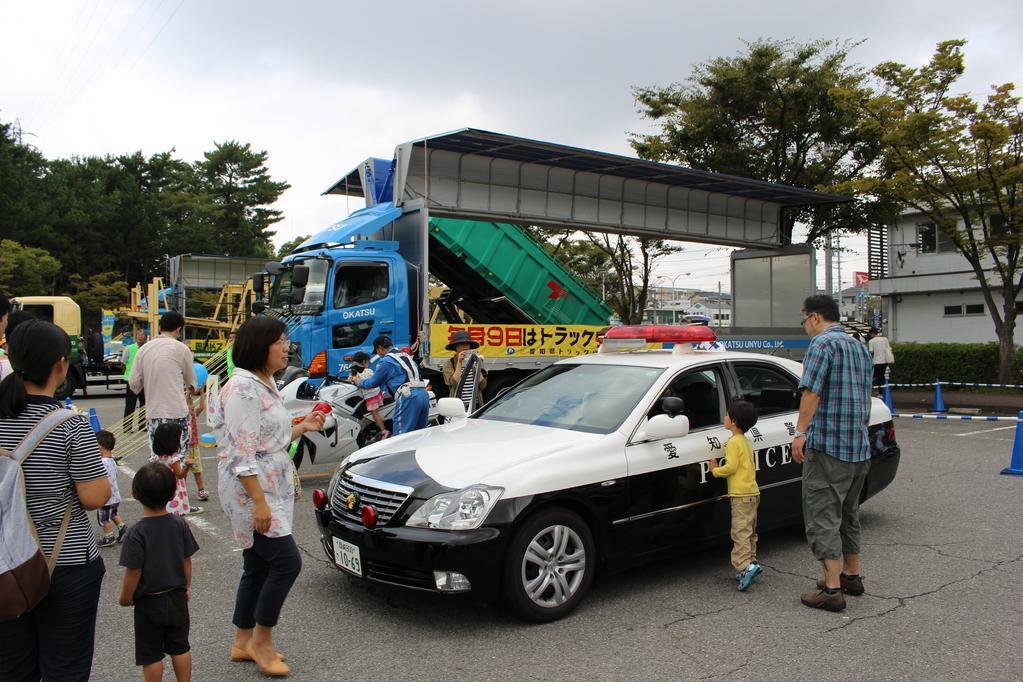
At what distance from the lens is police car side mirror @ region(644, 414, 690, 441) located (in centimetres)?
467

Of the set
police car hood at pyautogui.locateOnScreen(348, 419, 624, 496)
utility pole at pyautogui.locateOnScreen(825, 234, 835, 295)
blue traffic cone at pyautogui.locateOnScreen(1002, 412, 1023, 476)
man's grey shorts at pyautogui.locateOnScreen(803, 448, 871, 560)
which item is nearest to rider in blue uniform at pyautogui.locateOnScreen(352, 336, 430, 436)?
police car hood at pyautogui.locateOnScreen(348, 419, 624, 496)

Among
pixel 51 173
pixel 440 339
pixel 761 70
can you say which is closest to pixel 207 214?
pixel 51 173

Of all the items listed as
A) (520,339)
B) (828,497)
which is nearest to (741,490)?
(828,497)

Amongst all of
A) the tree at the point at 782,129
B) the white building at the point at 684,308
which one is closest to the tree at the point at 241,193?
the white building at the point at 684,308

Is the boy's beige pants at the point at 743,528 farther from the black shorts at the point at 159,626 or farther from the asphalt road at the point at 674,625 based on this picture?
the black shorts at the point at 159,626

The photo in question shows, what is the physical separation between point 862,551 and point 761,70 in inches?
619

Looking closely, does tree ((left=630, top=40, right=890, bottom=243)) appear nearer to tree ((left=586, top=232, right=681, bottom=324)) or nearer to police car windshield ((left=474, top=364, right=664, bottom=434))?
tree ((left=586, top=232, right=681, bottom=324))

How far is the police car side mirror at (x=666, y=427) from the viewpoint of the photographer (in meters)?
4.67

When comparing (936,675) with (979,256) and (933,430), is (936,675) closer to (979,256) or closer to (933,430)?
(933,430)

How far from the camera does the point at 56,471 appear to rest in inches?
105

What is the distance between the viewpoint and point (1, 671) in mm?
2668

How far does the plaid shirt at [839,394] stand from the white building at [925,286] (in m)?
27.2

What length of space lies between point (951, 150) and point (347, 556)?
52.7 feet

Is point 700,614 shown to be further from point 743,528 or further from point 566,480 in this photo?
point 566,480
